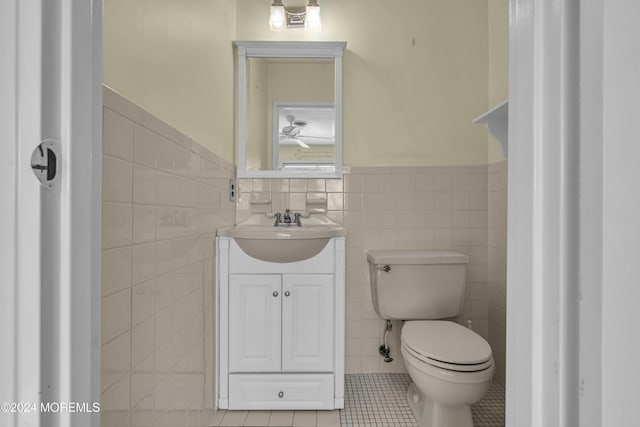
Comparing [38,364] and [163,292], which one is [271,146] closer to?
[163,292]

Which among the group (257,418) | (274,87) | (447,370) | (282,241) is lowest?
(257,418)

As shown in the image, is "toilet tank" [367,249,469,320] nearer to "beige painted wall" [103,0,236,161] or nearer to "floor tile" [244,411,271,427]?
"floor tile" [244,411,271,427]

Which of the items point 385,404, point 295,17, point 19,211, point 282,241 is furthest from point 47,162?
point 295,17

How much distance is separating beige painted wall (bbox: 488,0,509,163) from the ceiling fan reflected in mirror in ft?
3.66

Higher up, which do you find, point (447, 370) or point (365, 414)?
point (447, 370)

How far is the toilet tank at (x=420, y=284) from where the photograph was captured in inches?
73.0

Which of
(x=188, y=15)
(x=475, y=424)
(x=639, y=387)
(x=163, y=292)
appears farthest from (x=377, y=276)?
(x=639, y=387)

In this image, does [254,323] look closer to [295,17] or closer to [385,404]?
[385,404]

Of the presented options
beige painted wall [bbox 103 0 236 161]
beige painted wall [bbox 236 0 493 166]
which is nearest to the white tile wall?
beige painted wall [bbox 103 0 236 161]

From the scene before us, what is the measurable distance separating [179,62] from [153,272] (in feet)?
2.40

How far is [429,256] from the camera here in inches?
72.6

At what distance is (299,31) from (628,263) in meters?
2.18

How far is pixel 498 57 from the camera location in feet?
6.82

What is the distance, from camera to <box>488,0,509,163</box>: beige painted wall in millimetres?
2008
